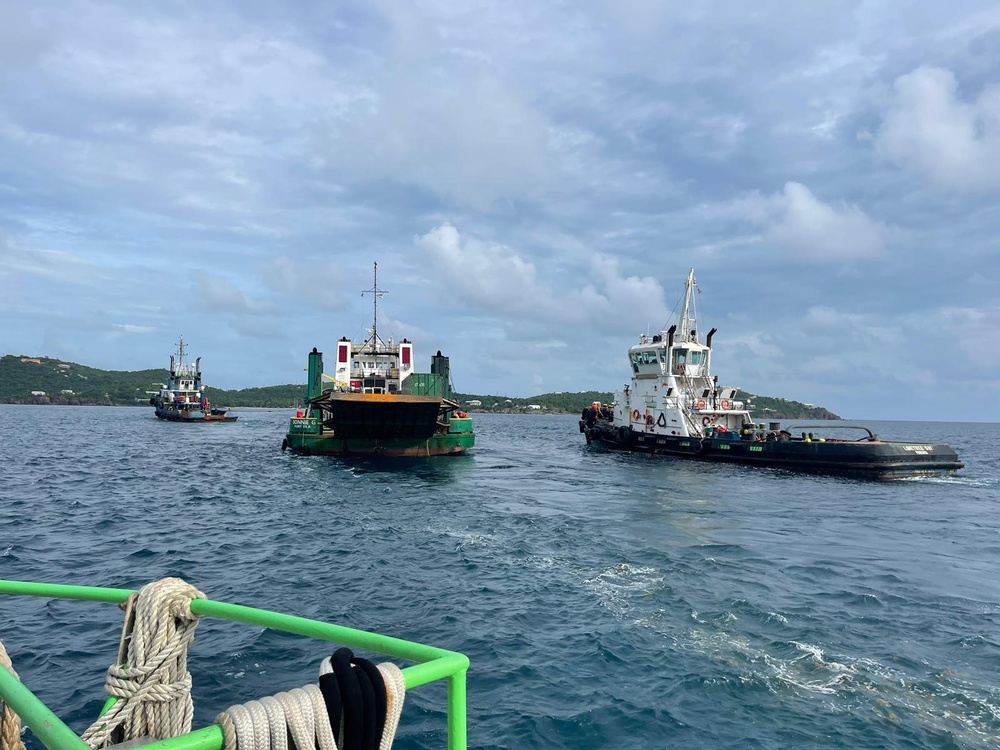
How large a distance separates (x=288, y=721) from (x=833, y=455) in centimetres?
3575

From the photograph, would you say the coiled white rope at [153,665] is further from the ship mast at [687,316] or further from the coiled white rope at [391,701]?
the ship mast at [687,316]

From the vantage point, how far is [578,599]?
10711 millimetres

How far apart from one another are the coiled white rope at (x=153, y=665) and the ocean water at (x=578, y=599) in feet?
12.1

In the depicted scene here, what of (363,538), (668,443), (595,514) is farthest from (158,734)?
(668,443)

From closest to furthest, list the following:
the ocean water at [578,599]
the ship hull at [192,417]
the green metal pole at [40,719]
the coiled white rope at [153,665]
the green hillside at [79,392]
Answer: the green metal pole at [40,719]
the coiled white rope at [153,665]
the ocean water at [578,599]
the ship hull at [192,417]
the green hillside at [79,392]

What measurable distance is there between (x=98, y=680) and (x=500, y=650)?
15.7ft

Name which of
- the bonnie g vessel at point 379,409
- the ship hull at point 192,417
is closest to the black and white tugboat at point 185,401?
the ship hull at point 192,417

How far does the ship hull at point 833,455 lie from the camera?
1259 inches

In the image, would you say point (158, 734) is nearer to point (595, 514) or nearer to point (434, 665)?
point (434, 665)

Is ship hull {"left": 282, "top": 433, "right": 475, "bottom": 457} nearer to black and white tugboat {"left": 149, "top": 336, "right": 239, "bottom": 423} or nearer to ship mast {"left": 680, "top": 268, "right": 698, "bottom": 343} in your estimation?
ship mast {"left": 680, "top": 268, "right": 698, "bottom": 343}

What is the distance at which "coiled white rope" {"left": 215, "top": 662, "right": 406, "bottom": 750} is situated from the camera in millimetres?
2074

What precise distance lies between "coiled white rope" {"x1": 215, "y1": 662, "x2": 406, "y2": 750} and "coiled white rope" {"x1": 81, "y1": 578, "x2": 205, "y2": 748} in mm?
1007

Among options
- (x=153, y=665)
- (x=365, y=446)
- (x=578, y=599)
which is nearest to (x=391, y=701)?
(x=153, y=665)

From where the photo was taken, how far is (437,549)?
14531 mm
